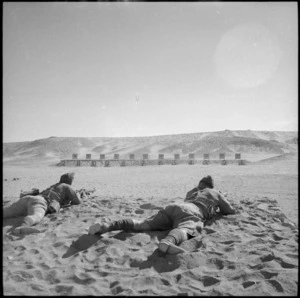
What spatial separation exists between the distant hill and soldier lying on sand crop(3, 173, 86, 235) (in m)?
31.5

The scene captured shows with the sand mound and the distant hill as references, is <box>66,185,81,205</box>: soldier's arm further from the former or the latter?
the distant hill

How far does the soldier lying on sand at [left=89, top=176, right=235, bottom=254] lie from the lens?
3.78 metres

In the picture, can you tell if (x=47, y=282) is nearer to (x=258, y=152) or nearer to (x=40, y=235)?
(x=40, y=235)

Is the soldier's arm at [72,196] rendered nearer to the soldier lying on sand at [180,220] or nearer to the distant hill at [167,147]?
the soldier lying on sand at [180,220]

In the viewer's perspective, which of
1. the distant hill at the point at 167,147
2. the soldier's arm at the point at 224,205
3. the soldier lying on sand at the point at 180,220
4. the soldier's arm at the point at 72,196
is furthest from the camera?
the distant hill at the point at 167,147

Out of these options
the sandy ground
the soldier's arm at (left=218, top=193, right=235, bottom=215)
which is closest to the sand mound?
the sandy ground

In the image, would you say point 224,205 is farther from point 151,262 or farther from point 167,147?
point 167,147

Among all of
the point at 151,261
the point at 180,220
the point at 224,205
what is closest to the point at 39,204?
the point at 180,220

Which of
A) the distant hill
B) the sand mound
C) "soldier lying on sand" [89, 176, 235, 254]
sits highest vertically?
the distant hill

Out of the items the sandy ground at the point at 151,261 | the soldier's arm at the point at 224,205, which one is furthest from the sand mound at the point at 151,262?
the soldier's arm at the point at 224,205

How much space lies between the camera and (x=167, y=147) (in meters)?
55.1

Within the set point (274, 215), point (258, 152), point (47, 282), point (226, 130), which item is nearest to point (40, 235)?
→ point (47, 282)

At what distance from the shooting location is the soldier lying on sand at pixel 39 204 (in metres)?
4.70

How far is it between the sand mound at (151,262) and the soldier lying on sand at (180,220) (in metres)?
0.12
